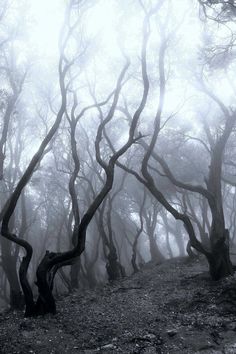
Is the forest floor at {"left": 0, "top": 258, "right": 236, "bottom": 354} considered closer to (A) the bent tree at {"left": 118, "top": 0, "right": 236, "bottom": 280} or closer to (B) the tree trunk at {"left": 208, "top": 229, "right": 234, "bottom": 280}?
(B) the tree trunk at {"left": 208, "top": 229, "right": 234, "bottom": 280}

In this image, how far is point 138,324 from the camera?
382 inches

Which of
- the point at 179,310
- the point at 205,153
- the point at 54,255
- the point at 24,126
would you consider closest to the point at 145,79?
the point at 54,255

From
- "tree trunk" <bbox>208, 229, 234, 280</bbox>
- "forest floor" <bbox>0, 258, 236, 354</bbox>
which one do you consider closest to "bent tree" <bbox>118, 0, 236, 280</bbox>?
"tree trunk" <bbox>208, 229, 234, 280</bbox>

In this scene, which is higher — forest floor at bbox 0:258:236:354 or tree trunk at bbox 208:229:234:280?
tree trunk at bbox 208:229:234:280

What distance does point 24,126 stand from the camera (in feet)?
81.3

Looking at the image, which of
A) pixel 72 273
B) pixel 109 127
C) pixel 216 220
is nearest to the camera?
pixel 216 220

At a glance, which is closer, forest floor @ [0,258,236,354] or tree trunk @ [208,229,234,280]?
forest floor @ [0,258,236,354]

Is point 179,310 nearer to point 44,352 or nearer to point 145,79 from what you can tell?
point 44,352

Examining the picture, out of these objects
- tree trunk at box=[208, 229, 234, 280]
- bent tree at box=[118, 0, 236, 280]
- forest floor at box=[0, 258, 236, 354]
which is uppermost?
bent tree at box=[118, 0, 236, 280]

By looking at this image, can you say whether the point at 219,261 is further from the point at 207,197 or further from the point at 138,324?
the point at 138,324

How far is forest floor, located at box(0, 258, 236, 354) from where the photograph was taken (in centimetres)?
804

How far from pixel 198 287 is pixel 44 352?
21.1 feet

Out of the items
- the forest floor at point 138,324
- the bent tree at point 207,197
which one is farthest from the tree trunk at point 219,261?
the forest floor at point 138,324

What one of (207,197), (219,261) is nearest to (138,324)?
(219,261)
